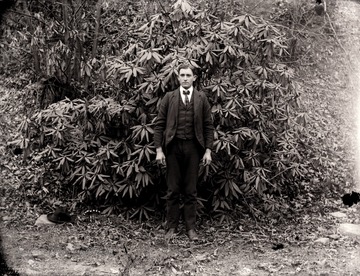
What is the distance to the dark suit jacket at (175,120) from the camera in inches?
221

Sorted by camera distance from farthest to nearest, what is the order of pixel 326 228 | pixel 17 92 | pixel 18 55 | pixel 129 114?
pixel 17 92
pixel 18 55
pixel 326 228
pixel 129 114

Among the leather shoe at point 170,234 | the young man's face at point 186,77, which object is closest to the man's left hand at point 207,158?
the young man's face at point 186,77

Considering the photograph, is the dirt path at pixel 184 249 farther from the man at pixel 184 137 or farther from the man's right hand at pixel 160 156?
the man's right hand at pixel 160 156

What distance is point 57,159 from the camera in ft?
21.4

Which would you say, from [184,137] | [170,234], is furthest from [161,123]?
[170,234]

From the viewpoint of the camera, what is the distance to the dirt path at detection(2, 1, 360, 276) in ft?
17.0

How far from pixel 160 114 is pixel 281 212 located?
8.76 ft

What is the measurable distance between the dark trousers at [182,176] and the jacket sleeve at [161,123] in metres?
0.14

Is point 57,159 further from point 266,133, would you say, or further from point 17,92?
point 17,92

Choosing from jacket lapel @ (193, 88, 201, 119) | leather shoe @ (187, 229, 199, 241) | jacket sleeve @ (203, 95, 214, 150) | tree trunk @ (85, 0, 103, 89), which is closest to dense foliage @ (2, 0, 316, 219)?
tree trunk @ (85, 0, 103, 89)

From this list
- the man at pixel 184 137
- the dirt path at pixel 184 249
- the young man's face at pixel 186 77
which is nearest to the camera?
the dirt path at pixel 184 249

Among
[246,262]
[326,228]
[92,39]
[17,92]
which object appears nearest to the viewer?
[246,262]

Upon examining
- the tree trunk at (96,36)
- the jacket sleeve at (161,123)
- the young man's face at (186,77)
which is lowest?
the jacket sleeve at (161,123)

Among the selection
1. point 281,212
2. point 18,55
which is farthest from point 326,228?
point 18,55
